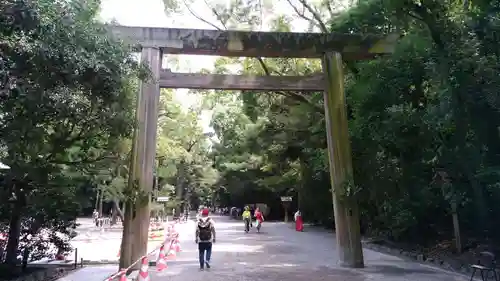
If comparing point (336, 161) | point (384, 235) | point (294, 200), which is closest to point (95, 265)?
point (336, 161)

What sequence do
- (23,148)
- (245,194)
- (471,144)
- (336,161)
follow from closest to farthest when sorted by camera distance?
(23,148) → (471,144) → (336,161) → (245,194)

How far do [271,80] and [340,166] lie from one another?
3.02m

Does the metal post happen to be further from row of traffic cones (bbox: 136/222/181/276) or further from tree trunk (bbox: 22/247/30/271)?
tree trunk (bbox: 22/247/30/271)

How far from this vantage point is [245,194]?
41312 mm

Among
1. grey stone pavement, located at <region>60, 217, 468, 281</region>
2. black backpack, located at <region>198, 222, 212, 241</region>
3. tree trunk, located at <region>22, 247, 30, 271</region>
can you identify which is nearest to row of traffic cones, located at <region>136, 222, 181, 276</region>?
grey stone pavement, located at <region>60, 217, 468, 281</region>

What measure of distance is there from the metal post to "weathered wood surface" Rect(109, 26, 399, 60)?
0.44 meters

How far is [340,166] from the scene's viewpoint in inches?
432

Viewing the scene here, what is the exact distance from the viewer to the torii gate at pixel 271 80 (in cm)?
1051

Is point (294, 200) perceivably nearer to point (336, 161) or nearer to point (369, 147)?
point (369, 147)

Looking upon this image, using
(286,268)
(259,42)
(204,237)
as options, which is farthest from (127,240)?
(259,42)

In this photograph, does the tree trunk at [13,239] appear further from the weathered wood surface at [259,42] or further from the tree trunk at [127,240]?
the weathered wood surface at [259,42]

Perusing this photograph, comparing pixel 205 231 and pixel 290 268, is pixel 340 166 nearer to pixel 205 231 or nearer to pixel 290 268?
pixel 290 268

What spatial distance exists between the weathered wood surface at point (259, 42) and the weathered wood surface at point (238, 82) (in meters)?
0.69

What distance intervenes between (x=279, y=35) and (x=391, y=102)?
11.9ft
